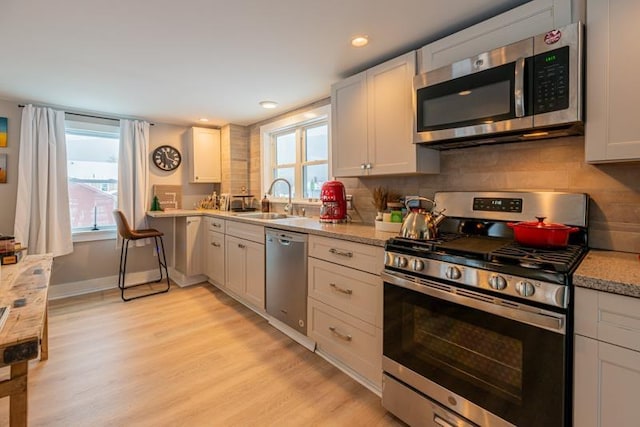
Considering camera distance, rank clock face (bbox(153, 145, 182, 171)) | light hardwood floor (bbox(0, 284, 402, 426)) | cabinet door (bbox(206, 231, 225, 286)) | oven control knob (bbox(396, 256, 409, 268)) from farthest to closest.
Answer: clock face (bbox(153, 145, 182, 171))
cabinet door (bbox(206, 231, 225, 286))
light hardwood floor (bbox(0, 284, 402, 426))
oven control knob (bbox(396, 256, 409, 268))

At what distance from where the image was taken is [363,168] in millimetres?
2305

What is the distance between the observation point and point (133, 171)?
151 inches

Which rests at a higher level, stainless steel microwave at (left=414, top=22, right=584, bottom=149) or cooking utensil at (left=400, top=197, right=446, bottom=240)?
stainless steel microwave at (left=414, top=22, right=584, bottom=149)

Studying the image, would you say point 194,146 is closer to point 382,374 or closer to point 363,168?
point 363,168

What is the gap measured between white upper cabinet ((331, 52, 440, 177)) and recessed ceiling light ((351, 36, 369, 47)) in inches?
8.3

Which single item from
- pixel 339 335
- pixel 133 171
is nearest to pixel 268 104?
pixel 133 171

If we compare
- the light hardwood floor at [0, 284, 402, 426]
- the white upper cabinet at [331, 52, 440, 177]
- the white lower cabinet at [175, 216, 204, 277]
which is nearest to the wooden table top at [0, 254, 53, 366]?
the light hardwood floor at [0, 284, 402, 426]

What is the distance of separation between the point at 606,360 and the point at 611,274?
0.93 ft

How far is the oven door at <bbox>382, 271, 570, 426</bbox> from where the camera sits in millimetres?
1109

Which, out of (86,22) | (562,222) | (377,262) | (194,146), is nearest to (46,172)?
(194,146)

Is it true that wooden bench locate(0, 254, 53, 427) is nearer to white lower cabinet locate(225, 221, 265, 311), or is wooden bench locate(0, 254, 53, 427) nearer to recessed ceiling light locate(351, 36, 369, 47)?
white lower cabinet locate(225, 221, 265, 311)

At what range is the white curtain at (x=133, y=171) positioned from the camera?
3.77 meters

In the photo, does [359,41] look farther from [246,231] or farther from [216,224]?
[216,224]

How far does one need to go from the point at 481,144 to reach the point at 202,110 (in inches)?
116
